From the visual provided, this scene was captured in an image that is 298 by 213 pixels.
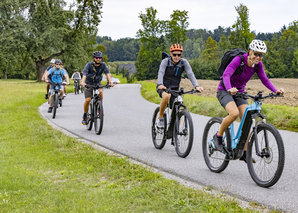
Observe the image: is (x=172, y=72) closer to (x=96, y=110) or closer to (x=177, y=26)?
(x=96, y=110)

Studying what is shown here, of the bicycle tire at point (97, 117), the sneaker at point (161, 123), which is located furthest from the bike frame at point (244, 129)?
the bicycle tire at point (97, 117)

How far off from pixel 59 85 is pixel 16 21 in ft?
107

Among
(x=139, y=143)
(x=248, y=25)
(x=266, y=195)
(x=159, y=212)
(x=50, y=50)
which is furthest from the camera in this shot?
(x=248, y=25)

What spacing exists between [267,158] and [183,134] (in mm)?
2087

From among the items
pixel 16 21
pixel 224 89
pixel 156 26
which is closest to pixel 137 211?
pixel 224 89

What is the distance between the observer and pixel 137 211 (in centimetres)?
378

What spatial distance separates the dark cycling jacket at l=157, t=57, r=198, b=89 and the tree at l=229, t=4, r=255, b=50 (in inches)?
2175

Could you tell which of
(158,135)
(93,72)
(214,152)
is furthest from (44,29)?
(214,152)

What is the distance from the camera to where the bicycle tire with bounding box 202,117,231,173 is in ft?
17.4

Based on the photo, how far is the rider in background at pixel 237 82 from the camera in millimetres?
4809

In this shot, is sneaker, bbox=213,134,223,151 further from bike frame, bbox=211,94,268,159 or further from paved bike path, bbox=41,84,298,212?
paved bike path, bbox=41,84,298,212

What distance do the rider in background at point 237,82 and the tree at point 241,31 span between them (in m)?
56.5

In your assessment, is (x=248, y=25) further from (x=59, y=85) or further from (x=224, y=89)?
(x=224, y=89)

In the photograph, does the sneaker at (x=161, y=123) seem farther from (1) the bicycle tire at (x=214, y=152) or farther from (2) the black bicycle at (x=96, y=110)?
(2) the black bicycle at (x=96, y=110)
